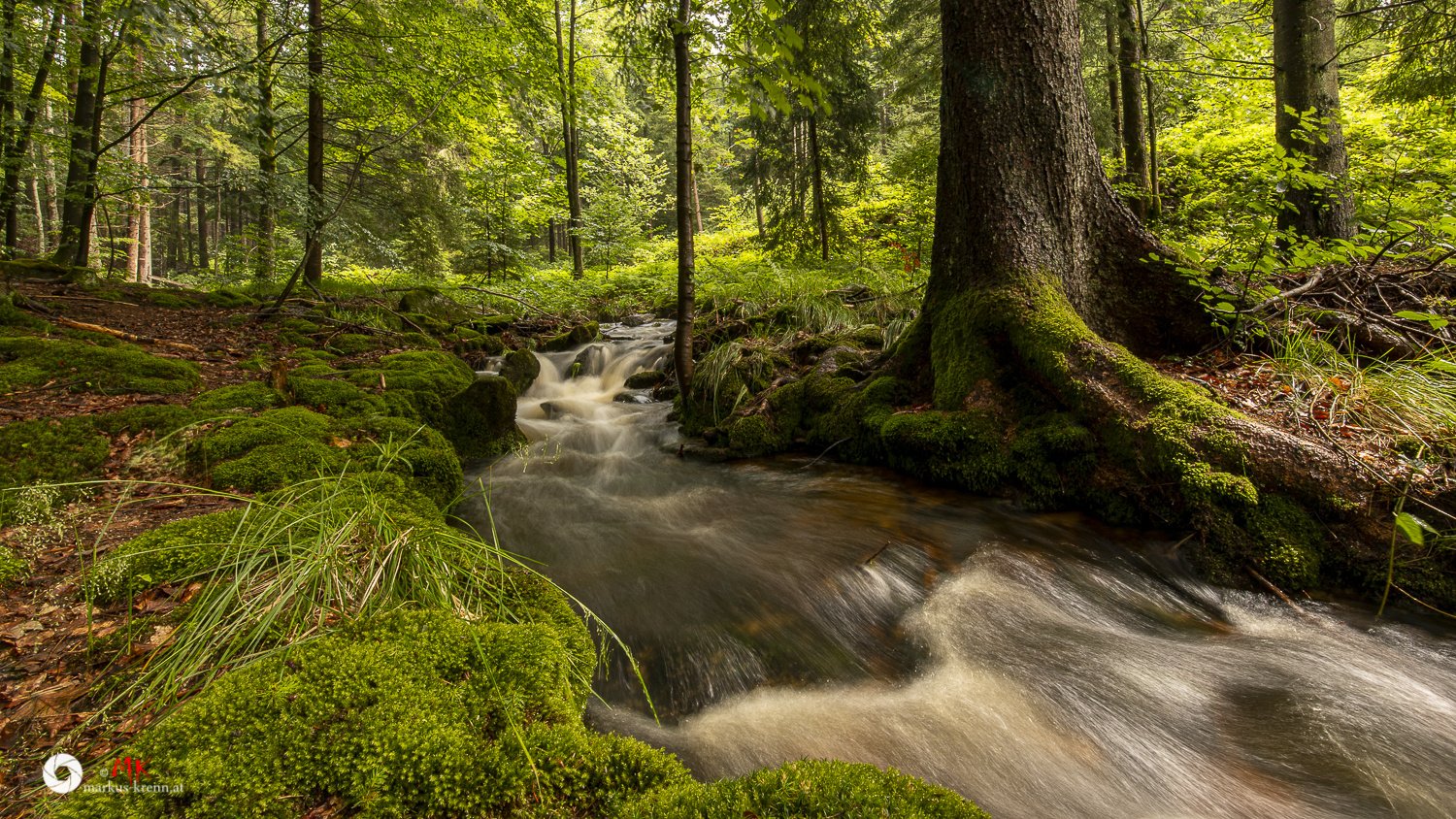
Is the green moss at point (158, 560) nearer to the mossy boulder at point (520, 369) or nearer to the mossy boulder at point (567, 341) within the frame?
the mossy boulder at point (520, 369)

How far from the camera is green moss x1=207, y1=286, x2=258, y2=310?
8.06 meters

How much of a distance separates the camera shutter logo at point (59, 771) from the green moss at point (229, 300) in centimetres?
931

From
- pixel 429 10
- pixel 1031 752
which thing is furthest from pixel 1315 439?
pixel 429 10

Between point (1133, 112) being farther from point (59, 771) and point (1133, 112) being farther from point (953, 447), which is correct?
point (59, 771)

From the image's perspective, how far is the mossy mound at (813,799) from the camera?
3.61 ft

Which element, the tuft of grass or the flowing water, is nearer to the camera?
the flowing water

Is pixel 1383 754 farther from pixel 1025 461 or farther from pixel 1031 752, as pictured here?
pixel 1025 461

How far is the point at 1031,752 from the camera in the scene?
77.4 inches

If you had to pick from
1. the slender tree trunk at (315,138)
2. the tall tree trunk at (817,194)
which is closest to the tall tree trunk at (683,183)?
the slender tree trunk at (315,138)

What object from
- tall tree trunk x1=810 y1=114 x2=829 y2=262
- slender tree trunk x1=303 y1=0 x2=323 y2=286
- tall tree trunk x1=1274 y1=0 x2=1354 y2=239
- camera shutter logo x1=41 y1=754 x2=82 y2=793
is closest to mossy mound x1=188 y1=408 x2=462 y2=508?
camera shutter logo x1=41 y1=754 x2=82 y2=793

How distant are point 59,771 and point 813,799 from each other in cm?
162

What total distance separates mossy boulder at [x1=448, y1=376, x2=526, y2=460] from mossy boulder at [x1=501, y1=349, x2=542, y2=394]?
1.69 metres

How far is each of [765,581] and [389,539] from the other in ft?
6.61

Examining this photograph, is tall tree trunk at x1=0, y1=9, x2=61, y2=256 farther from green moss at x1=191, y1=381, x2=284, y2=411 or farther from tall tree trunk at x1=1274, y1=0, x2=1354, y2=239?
tall tree trunk at x1=1274, y1=0, x2=1354, y2=239
